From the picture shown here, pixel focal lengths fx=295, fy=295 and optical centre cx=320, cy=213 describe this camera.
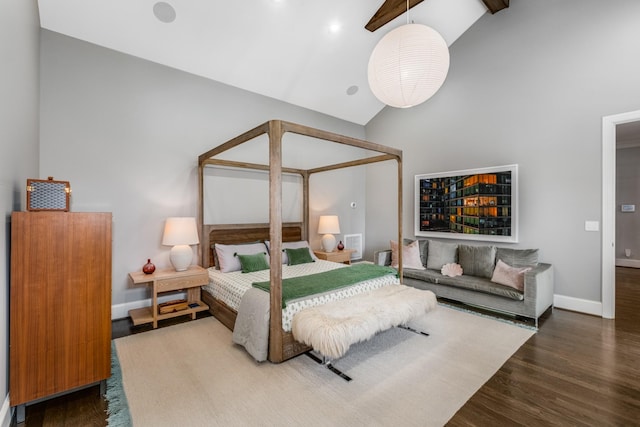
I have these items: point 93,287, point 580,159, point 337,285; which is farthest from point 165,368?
point 580,159

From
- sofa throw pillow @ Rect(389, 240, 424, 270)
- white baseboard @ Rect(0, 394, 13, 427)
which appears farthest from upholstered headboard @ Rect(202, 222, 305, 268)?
white baseboard @ Rect(0, 394, 13, 427)

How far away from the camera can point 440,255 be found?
15.1 feet

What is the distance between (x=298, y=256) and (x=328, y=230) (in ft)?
3.39

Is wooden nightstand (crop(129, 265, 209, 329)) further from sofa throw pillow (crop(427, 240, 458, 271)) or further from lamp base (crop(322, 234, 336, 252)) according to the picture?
sofa throw pillow (crop(427, 240, 458, 271))

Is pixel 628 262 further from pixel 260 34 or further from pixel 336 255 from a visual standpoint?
pixel 260 34

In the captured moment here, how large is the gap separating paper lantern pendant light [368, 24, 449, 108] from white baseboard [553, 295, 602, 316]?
3.39m

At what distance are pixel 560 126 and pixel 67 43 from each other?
604 centimetres

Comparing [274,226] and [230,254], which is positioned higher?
[274,226]

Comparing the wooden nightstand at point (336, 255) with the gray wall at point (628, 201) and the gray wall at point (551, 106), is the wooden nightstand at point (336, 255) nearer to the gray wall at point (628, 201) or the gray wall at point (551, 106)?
the gray wall at point (551, 106)

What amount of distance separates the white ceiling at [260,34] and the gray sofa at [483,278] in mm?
3151

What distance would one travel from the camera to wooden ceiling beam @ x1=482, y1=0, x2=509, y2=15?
411cm

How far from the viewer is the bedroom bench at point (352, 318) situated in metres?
2.22

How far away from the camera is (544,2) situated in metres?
3.96

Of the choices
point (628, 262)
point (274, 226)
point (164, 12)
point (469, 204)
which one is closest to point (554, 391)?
point (274, 226)
